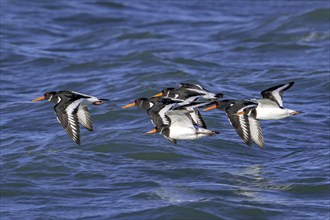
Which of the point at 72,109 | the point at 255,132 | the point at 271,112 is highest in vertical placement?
the point at 72,109

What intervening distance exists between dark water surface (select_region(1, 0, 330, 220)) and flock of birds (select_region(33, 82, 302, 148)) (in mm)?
2910

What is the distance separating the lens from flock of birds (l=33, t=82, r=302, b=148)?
47.1 feet

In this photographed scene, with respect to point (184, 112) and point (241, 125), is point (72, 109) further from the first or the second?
point (241, 125)

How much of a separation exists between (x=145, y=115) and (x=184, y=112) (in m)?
8.68

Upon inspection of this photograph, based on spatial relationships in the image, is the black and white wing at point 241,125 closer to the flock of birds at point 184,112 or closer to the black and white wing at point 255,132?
the flock of birds at point 184,112

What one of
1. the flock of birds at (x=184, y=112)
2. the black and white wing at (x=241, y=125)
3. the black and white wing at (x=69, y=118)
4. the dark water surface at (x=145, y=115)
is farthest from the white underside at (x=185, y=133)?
the dark water surface at (x=145, y=115)

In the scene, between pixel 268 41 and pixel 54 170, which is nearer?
pixel 54 170

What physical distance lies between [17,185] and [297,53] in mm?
13357

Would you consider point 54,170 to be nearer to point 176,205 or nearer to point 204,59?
point 176,205

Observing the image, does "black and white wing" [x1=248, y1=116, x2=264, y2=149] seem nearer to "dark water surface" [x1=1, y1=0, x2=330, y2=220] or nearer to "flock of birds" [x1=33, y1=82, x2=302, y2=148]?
"flock of birds" [x1=33, y1=82, x2=302, y2=148]

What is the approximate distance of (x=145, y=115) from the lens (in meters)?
23.5

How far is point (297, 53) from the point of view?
30109 millimetres

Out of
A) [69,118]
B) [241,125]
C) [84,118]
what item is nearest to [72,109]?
[69,118]

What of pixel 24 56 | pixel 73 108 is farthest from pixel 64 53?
pixel 73 108
